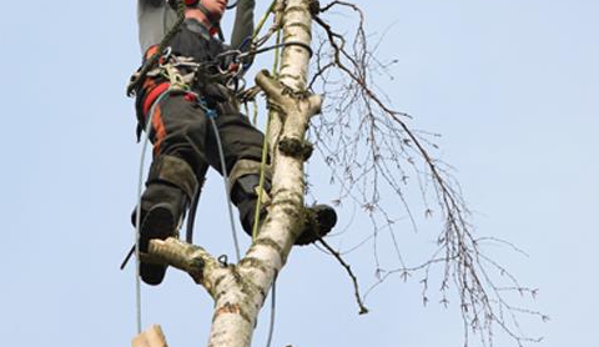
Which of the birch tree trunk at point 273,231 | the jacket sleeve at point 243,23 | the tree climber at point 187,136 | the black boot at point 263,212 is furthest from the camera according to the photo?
the jacket sleeve at point 243,23

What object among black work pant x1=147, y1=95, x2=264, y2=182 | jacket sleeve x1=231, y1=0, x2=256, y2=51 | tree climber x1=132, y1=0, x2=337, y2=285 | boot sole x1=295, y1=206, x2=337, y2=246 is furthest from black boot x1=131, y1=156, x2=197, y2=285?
jacket sleeve x1=231, y1=0, x2=256, y2=51

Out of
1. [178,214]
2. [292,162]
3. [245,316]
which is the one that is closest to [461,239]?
[292,162]

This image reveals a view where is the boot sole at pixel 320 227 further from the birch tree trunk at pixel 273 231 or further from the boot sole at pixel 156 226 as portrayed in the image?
the boot sole at pixel 156 226

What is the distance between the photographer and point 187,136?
4.73m

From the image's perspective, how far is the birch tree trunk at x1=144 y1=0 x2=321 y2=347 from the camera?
328 cm

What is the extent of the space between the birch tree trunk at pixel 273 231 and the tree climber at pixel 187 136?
160 mm

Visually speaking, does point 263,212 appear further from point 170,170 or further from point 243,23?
point 243,23

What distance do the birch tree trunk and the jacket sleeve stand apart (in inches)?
42.4

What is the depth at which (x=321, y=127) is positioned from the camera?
501cm

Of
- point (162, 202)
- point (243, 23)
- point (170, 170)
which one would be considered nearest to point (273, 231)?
point (162, 202)

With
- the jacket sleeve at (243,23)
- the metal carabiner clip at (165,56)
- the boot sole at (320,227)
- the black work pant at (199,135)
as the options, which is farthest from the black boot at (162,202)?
the jacket sleeve at (243,23)

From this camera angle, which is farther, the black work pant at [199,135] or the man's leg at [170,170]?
the black work pant at [199,135]

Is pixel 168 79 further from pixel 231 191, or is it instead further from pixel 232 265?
pixel 232 265

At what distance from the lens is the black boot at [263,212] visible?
13.2ft
